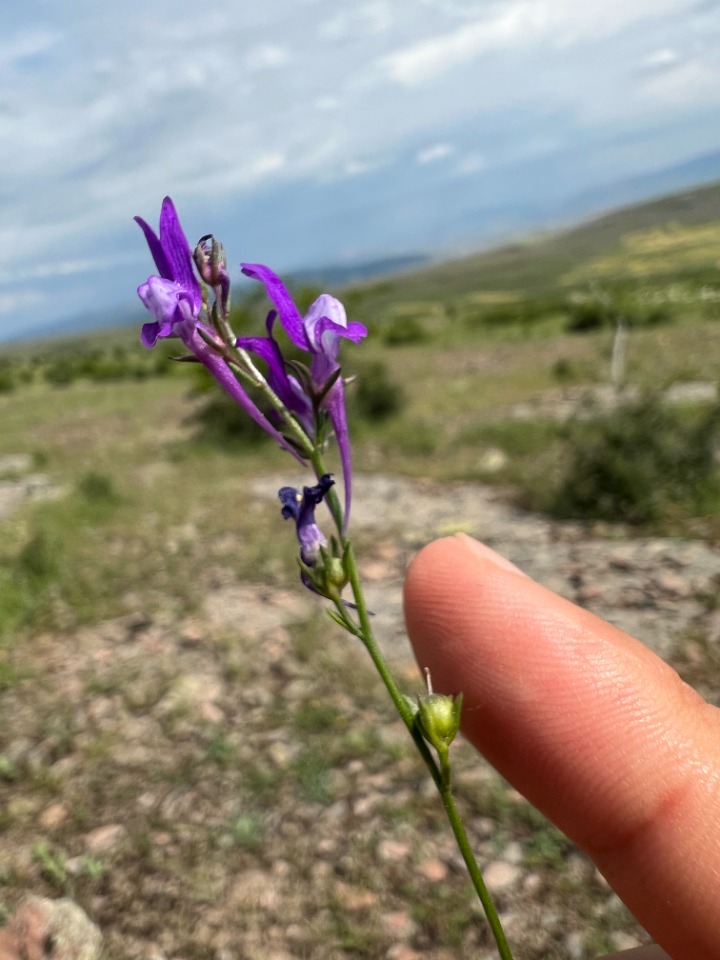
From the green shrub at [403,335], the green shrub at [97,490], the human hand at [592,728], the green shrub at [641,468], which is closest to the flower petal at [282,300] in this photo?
the human hand at [592,728]

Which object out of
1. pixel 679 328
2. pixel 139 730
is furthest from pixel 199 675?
pixel 679 328

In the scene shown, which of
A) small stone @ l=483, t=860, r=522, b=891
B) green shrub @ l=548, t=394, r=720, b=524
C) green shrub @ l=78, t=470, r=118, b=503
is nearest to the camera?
small stone @ l=483, t=860, r=522, b=891

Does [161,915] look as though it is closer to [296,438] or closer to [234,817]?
[234,817]

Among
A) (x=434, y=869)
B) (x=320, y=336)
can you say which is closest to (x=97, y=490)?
(x=434, y=869)

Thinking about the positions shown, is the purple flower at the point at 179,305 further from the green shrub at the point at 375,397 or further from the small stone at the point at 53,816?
the green shrub at the point at 375,397

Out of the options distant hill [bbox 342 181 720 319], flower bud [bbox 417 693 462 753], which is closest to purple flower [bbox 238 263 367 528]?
flower bud [bbox 417 693 462 753]

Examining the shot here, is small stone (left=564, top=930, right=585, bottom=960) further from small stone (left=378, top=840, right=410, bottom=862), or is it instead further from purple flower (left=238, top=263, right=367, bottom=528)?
purple flower (left=238, top=263, right=367, bottom=528)
